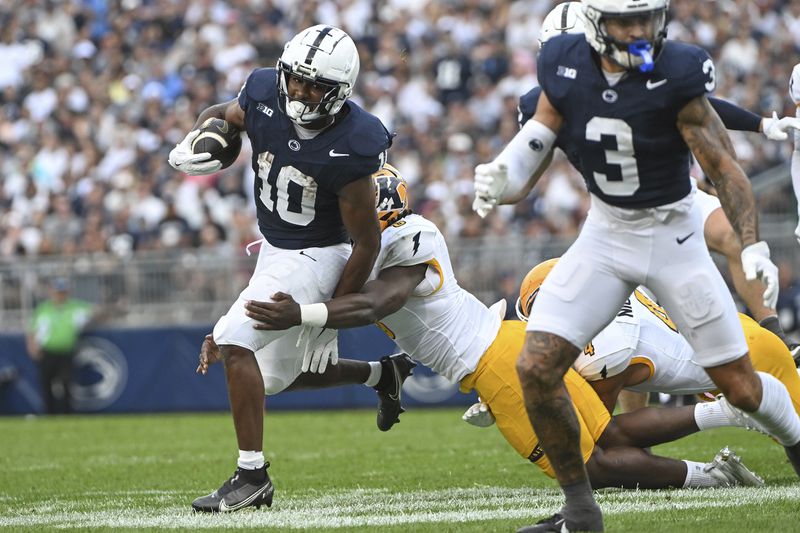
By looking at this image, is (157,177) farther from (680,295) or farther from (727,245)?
(680,295)

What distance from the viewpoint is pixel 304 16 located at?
17078mm

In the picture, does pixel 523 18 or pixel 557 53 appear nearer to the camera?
pixel 557 53

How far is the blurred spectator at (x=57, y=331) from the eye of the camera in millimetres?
12969

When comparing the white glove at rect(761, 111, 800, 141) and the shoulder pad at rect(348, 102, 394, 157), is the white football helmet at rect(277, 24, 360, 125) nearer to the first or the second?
the shoulder pad at rect(348, 102, 394, 157)

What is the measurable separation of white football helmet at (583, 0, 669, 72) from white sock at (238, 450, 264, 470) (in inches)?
84.0

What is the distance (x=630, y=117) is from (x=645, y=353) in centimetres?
163

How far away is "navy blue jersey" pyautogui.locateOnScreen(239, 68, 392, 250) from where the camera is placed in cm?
522

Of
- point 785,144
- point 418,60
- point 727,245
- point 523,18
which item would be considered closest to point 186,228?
point 418,60

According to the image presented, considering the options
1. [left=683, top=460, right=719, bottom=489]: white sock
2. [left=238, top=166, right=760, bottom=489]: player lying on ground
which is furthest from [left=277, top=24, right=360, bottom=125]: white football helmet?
[left=683, top=460, right=719, bottom=489]: white sock

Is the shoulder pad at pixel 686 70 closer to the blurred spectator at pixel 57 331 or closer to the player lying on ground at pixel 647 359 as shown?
the player lying on ground at pixel 647 359

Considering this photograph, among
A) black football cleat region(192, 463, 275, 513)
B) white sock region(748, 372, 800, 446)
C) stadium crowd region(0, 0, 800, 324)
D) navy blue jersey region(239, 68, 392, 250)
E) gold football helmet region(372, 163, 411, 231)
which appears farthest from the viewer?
stadium crowd region(0, 0, 800, 324)

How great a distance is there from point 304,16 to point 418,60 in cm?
192

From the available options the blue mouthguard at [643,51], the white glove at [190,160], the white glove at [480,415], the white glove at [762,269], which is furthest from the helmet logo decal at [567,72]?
the white glove at [190,160]

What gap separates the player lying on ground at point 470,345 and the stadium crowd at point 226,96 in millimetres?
7113
